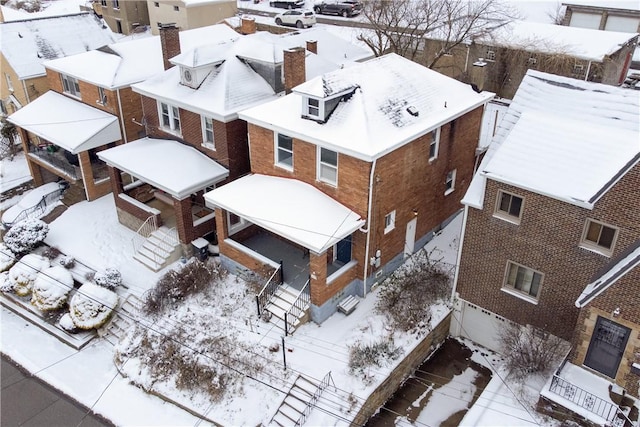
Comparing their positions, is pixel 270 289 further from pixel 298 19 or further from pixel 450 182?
pixel 298 19

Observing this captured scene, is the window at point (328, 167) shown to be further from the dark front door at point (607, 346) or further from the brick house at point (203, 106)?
the dark front door at point (607, 346)

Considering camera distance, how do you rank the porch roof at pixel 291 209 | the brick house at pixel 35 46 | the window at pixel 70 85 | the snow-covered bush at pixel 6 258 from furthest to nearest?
the brick house at pixel 35 46 → the window at pixel 70 85 → the snow-covered bush at pixel 6 258 → the porch roof at pixel 291 209

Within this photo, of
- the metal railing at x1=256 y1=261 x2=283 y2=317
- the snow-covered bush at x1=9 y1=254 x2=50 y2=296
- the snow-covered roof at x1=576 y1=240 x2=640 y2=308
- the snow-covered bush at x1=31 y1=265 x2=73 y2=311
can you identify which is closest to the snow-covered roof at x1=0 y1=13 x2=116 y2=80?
the snow-covered bush at x1=9 y1=254 x2=50 y2=296

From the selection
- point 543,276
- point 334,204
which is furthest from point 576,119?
point 334,204

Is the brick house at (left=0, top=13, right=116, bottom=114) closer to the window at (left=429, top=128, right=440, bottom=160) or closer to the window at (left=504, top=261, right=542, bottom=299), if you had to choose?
the window at (left=429, top=128, right=440, bottom=160)

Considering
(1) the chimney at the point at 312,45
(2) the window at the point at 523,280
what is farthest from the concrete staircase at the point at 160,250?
(2) the window at the point at 523,280

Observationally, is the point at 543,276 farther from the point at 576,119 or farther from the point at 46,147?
the point at 46,147
